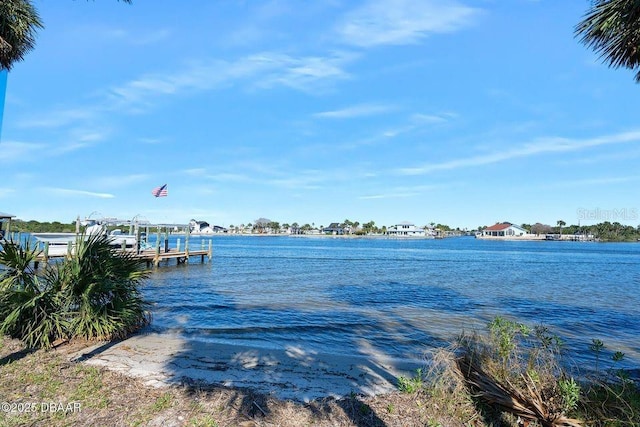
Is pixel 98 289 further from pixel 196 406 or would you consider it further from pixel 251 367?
pixel 196 406

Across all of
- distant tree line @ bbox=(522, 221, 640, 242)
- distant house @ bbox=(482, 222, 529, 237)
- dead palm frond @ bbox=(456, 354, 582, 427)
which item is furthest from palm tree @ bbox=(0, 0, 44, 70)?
distant tree line @ bbox=(522, 221, 640, 242)

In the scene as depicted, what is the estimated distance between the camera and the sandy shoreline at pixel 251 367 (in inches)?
238

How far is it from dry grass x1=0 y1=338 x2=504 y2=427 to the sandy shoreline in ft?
1.86

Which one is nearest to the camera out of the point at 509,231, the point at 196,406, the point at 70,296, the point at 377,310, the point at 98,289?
the point at 196,406

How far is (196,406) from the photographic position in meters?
4.74

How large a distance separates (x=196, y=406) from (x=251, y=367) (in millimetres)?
2631

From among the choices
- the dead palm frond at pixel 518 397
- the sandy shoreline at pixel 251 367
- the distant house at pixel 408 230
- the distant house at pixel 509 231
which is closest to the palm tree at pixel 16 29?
the sandy shoreline at pixel 251 367

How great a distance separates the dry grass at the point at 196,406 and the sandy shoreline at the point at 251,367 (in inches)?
22.3

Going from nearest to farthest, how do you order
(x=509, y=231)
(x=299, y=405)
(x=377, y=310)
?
(x=299, y=405)
(x=377, y=310)
(x=509, y=231)

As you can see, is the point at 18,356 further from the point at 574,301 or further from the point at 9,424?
the point at 574,301

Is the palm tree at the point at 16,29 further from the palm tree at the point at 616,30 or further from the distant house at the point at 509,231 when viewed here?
the distant house at the point at 509,231

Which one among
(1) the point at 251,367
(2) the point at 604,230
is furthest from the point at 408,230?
(1) the point at 251,367


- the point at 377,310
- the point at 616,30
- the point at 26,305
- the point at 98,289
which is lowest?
the point at 377,310

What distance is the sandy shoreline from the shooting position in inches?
238
